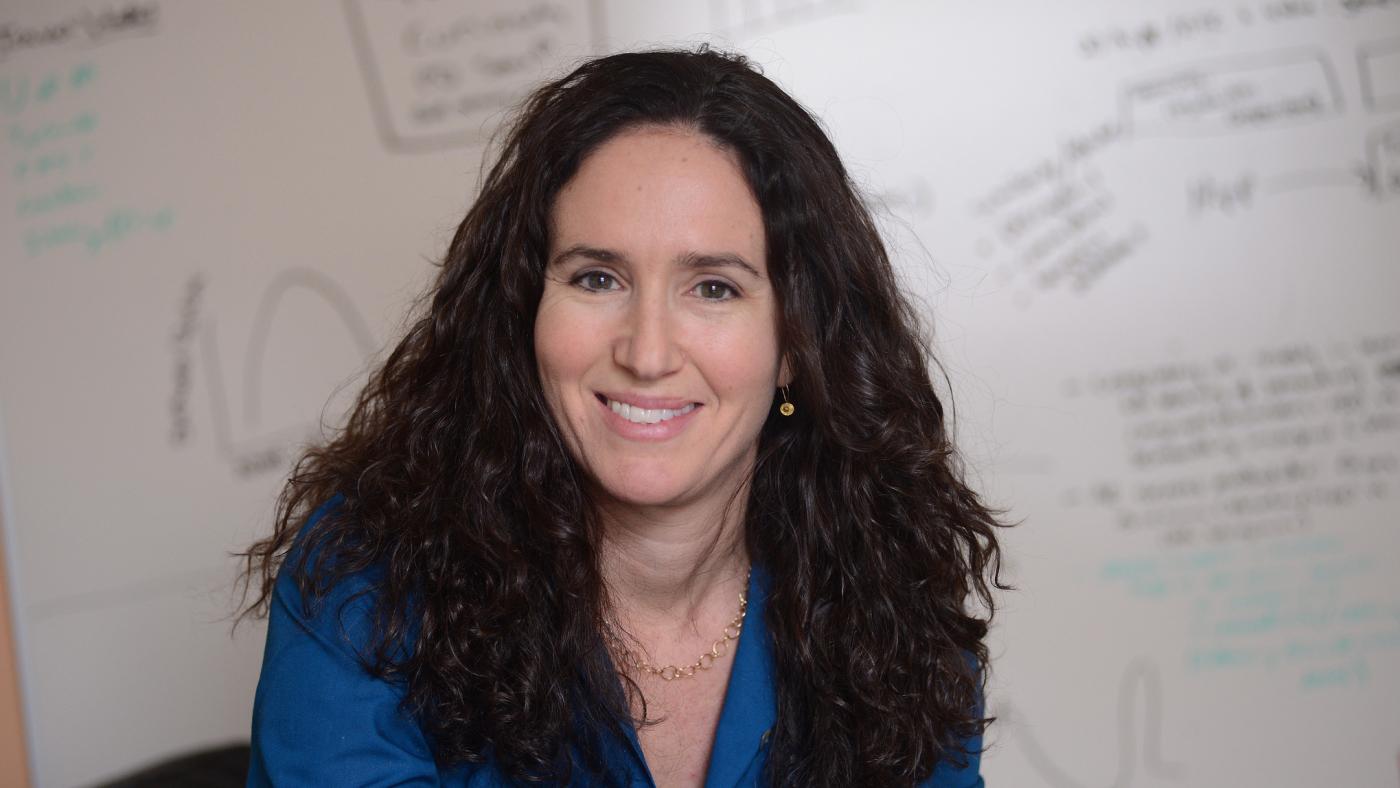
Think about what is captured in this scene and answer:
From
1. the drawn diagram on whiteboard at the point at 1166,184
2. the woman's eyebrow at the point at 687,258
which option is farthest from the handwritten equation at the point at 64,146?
the drawn diagram on whiteboard at the point at 1166,184

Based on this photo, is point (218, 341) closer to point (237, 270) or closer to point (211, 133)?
point (237, 270)

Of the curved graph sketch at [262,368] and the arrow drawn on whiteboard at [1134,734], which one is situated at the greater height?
the curved graph sketch at [262,368]

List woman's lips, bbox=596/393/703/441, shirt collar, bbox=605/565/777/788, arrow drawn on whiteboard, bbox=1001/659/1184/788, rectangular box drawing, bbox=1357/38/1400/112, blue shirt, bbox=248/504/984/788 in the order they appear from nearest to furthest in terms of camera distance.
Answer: blue shirt, bbox=248/504/984/788, woman's lips, bbox=596/393/703/441, shirt collar, bbox=605/565/777/788, rectangular box drawing, bbox=1357/38/1400/112, arrow drawn on whiteboard, bbox=1001/659/1184/788

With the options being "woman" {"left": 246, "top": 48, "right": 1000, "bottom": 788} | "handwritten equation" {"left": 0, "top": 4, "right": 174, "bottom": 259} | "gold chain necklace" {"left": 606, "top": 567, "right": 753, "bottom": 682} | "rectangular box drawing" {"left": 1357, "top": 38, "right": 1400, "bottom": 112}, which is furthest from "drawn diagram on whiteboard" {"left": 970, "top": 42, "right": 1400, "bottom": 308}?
"handwritten equation" {"left": 0, "top": 4, "right": 174, "bottom": 259}

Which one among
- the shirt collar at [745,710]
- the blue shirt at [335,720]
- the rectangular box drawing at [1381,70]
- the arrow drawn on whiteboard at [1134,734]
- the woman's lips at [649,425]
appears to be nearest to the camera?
the blue shirt at [335,720]

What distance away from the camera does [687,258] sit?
1.31 meters

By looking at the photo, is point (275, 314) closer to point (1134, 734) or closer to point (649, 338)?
point (649, 338)

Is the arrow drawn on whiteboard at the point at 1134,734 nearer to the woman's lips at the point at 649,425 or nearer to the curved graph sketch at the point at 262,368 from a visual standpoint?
the woman's lips at the point at 649,425

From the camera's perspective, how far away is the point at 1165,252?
2.12 m

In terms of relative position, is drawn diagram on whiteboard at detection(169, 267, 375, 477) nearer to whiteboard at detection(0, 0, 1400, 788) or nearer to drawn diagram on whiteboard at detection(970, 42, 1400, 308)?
whiteboard at detection(0, 0, 1400, 788)

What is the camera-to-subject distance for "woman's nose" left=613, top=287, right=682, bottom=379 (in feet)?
4.27

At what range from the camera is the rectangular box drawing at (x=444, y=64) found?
2.14 meters

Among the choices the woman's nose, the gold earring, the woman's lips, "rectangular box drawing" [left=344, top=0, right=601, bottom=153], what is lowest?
the gold earring

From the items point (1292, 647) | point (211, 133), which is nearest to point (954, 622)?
point (1292, 647)
